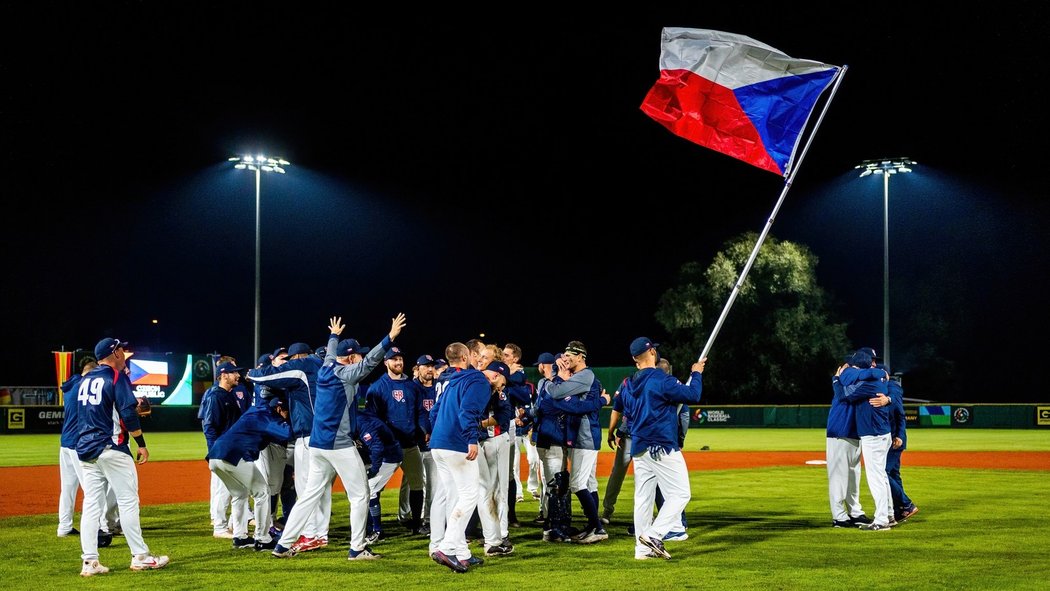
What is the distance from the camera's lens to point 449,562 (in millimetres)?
8523

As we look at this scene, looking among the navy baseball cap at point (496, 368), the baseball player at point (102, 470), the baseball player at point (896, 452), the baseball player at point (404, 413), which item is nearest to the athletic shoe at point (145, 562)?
the baseball player at point (102, 470)

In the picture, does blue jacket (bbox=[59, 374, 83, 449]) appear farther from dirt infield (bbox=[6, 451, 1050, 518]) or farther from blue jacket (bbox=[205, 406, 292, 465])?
dirt infield (bbox=[6, 451, 1050, 518])

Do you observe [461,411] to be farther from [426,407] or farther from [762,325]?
[762,325]

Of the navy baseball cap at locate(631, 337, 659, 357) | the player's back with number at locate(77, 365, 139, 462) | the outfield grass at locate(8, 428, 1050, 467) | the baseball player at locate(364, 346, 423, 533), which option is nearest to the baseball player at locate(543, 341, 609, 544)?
the navy baseball cap at locate(631, 337, 659, 357)

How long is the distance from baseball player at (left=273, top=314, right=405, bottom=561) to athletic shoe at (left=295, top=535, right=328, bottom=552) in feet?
1.03

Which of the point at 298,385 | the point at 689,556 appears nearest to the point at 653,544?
the point at 689,556

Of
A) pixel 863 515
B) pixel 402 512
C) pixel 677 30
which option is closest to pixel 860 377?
pixel 863 515

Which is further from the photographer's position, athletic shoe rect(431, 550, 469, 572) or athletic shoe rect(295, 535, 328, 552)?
athletic shoe rect(295, 535, 328, 552)

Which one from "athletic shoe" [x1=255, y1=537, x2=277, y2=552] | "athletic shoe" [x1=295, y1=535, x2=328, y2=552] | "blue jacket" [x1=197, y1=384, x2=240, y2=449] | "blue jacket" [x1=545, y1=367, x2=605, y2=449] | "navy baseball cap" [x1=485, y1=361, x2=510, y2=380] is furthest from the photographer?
"blue jacket" [x1=197, y1=384, x2=240, y2=449]

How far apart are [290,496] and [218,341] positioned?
249 feet

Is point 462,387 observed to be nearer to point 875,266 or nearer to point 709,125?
point 709,125

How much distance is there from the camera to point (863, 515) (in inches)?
445

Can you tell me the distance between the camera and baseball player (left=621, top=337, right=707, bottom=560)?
9.06 m

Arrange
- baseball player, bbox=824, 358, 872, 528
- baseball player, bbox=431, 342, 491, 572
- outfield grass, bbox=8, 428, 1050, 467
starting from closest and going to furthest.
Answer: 1. baseball player, bbox=431, 342, 491, 572
2. baseball player, bbox=824, 358, 872, 528
3. outfield grass, bbox=8, 428, 1050, 467
